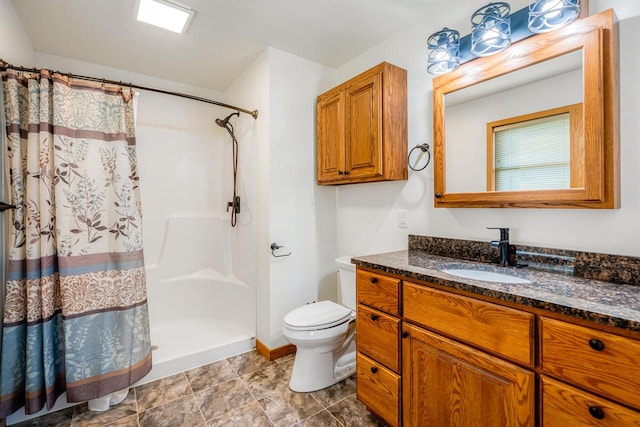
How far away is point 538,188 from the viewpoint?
131 centimetres

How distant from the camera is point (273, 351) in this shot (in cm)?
221

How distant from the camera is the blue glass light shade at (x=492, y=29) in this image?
4.52 feet

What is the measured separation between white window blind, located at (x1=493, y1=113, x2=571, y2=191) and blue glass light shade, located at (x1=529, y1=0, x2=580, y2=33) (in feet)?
1.25

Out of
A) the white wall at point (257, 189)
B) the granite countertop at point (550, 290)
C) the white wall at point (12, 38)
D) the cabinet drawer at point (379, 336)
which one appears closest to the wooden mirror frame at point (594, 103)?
the granite countertop at point (550, 290)

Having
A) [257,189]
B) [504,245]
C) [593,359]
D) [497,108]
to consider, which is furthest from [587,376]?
[257,189]

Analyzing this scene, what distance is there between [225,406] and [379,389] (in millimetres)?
921

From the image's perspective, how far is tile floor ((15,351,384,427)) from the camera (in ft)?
5.17

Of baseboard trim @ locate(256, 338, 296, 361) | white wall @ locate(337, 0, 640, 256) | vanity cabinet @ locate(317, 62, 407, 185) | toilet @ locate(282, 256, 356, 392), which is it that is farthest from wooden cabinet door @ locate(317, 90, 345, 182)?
baseboard trim @ locate(256, 338, 296, 361)

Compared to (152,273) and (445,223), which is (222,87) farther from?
(445,223)

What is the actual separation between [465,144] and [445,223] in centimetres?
47

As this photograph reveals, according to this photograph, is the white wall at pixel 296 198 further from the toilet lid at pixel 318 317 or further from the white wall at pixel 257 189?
the toilet lid at pixel 318 317

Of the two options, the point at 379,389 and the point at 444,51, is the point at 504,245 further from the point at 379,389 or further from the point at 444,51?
the point at 444,51

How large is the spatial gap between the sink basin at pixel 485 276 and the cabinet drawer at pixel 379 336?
36 cm

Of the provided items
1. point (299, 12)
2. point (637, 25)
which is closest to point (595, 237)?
point (637, 25)
